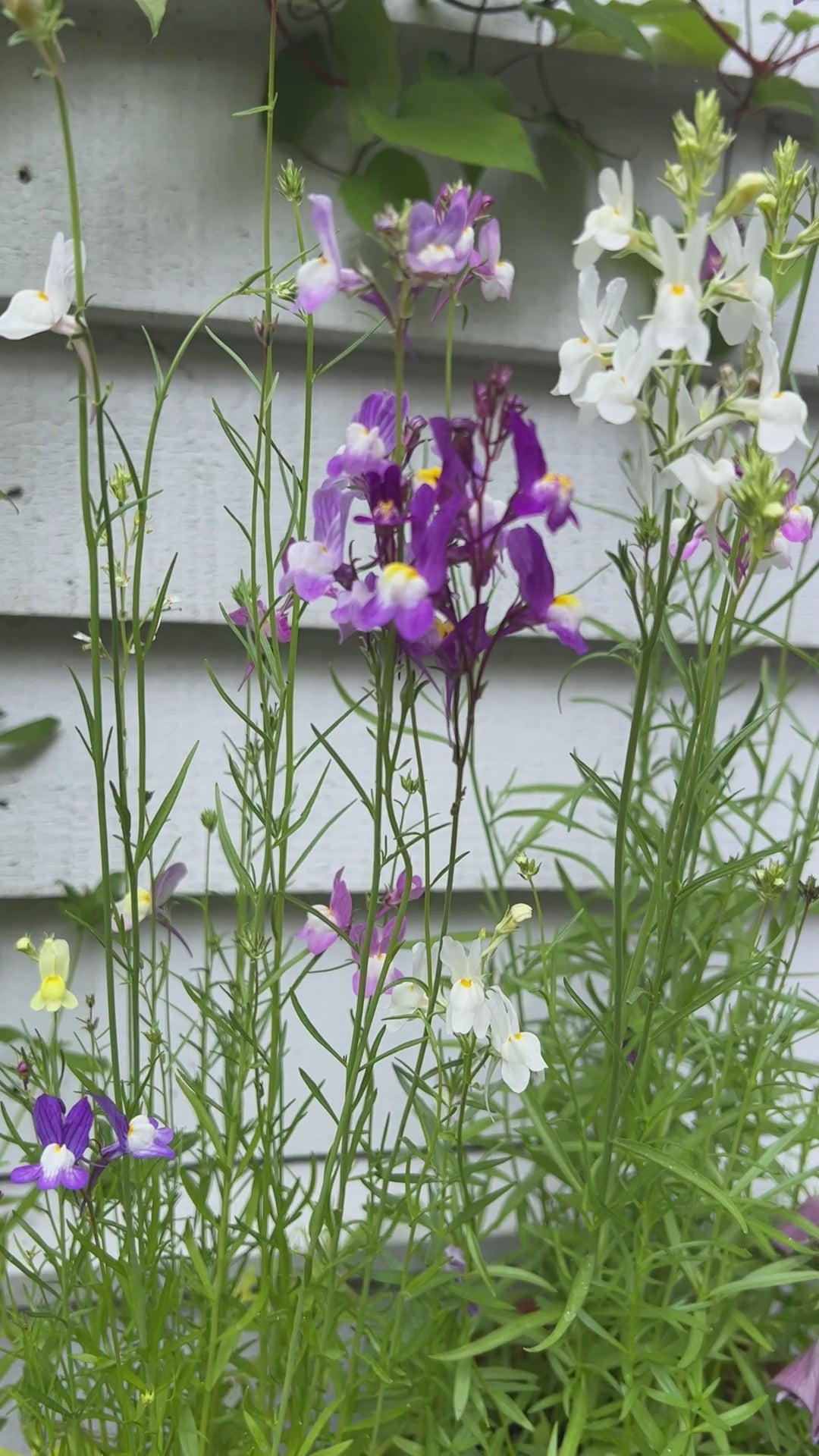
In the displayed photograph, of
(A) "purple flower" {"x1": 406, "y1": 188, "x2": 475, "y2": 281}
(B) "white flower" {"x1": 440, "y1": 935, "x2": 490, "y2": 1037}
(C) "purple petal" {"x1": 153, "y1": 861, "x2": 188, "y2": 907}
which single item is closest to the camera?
(A) "purple flower" {"x1": 406, "y1": 188, "x2": 475, "y2": 281}

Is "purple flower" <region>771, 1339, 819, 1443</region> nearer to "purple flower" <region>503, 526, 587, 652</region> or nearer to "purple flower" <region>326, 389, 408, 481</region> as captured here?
"purple flower" <region>503, 526, 587, 652</region>

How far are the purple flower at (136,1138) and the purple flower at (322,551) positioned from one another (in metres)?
0.37

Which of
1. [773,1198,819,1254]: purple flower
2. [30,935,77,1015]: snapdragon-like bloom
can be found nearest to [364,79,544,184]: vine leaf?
[30,935,77,1015]: snapdragon-like bloom

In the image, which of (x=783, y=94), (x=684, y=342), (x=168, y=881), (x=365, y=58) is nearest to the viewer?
(x=684, y=342)

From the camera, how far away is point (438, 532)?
1.64ft

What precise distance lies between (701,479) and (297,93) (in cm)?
71

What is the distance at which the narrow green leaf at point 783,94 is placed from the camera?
1.04 metres

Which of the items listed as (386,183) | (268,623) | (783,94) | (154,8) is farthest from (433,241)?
(783,94)

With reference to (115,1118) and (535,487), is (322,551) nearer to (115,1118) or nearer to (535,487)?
(535,487)

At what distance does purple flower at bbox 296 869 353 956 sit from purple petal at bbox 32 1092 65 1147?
197mm

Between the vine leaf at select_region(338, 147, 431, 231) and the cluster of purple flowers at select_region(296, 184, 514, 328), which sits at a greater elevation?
the vine leaf at select_region(338, 147, 431, 231)

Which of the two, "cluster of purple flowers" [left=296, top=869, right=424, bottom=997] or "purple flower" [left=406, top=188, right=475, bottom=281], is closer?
"purple flower" [left=406, top=188, right=475, bottom=281]

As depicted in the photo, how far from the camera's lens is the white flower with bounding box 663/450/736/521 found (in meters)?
0.49

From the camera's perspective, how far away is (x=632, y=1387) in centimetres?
68
